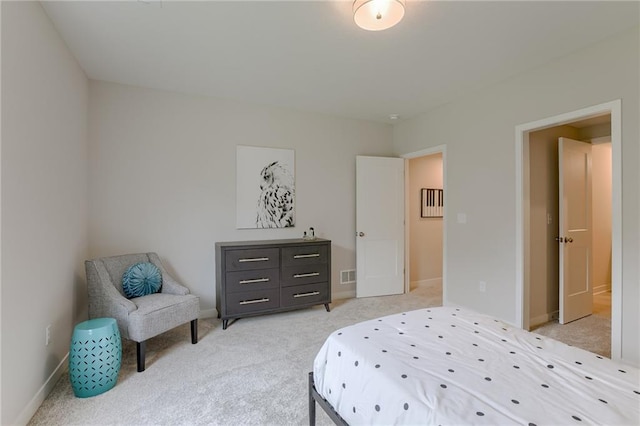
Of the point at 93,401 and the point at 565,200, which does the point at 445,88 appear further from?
the point at 93,401

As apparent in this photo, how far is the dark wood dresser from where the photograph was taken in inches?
134

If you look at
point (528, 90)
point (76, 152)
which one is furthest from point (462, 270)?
point (76, 152)

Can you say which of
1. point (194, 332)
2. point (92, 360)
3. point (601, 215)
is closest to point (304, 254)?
point (194, 332)

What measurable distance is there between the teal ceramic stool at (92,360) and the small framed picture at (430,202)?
4.60 metres

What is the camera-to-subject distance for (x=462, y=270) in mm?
3855

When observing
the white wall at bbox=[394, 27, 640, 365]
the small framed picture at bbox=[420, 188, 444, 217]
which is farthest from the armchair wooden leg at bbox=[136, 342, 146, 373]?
the small framed picture at bbox=[420, 188, 444, 217]

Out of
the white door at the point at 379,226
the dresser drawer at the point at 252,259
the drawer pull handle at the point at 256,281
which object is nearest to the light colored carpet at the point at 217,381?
the drawer pull handle at the point at 256,281

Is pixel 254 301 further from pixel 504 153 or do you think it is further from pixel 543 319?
pixel 543 319

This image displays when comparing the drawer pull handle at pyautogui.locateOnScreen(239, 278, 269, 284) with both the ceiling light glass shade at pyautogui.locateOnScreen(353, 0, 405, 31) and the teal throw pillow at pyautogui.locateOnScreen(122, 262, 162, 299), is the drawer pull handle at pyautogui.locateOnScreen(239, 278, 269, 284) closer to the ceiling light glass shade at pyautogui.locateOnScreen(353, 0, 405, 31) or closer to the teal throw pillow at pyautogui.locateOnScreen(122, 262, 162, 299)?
the teal throw pillow at pyautogui.locateOnScreen(122, 262, 162, 299)

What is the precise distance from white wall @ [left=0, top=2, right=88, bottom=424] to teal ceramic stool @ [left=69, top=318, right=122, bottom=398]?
0.19 m

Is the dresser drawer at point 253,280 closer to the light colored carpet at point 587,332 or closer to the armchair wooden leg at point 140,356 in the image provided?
the armchair wooden leg at point 140,356

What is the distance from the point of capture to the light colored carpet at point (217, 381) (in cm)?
192

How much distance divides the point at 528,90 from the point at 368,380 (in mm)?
3163

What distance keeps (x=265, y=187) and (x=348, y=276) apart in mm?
1765
